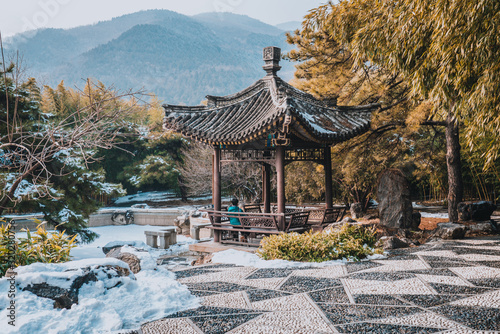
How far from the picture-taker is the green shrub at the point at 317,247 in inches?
253

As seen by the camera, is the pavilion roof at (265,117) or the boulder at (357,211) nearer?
the pavilion roof at (265,117)

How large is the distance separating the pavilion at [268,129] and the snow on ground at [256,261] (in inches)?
61.1

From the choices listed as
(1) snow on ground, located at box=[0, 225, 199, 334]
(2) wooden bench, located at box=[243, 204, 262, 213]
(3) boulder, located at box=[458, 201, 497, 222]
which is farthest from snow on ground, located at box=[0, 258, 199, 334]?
(3) boulder, located at box=[458, 201, 497, 222]

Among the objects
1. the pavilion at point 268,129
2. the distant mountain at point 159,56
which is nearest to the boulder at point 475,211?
the pavilion at point 268,129

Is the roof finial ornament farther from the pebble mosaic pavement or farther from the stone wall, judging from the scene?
the stone wall

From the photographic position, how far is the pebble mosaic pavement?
10.9ft

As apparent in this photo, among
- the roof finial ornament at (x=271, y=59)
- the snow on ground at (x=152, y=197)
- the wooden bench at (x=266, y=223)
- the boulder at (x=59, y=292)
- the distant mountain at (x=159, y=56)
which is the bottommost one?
the boulder at (x=59, y=292)

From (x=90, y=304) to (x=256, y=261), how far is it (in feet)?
11.5

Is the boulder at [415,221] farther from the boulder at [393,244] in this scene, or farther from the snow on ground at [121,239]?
the snow on ground at [121,239]

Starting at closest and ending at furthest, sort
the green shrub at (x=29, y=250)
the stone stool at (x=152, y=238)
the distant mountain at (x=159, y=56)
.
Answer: the green shrub at (x=29, y=250) < the stone stool at (x=152, y=238) < the distant mountain at (x=159, y=56)

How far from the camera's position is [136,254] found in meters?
5.97

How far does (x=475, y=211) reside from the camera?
9820 mm

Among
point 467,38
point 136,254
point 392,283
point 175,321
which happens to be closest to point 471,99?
point 467,38

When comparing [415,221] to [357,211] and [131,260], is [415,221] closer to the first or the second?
[357,211]
